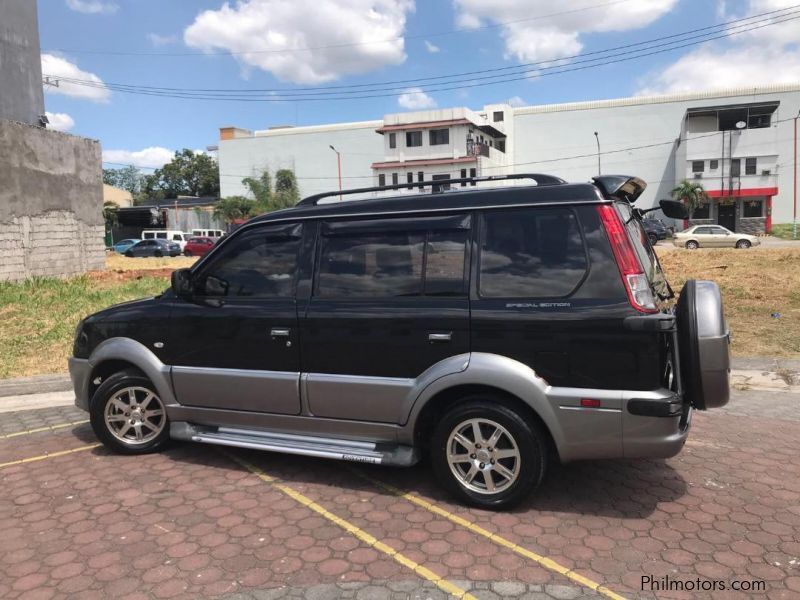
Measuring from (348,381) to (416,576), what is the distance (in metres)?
1.39

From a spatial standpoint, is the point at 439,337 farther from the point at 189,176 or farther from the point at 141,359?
the point at 189,176

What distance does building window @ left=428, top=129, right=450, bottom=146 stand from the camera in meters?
54.7

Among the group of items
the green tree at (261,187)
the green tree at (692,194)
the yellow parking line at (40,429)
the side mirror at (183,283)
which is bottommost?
the yellow parking line at (40,429)

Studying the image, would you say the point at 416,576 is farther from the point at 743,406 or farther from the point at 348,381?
the point at 743,406

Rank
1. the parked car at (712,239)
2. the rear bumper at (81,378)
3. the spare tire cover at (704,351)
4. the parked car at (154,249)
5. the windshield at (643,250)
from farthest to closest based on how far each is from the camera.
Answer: the parked car at (154,249), the parked car at (712,239), the rear bumper at (81,378), the windshield at (643,250), the spare tire cover at (704,351)

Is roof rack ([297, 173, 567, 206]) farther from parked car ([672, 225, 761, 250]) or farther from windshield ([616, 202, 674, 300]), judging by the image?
parked car ([672, 225, 761, 250])

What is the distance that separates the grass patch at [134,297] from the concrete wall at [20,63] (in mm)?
4729

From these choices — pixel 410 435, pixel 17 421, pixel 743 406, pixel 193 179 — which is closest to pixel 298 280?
pixel 410 435

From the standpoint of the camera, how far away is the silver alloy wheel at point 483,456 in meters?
3.78

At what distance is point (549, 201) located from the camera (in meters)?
3.75

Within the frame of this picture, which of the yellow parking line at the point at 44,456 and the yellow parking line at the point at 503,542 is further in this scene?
the yellow parking line at the point at 44,456

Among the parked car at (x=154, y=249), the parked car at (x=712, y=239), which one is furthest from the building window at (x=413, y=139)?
the parked car at (x=712, y=239)

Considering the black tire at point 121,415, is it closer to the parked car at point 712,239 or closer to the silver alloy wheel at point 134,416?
the silver alloy wheel at point 134,416

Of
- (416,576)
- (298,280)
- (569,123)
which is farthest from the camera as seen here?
(569,123)
